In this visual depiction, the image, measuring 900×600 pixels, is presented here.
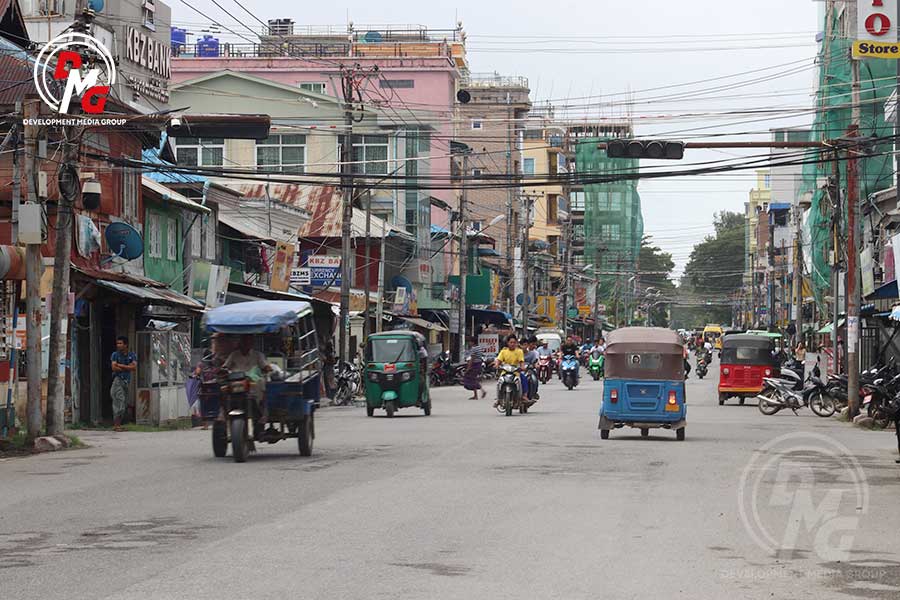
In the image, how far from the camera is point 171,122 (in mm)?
25703

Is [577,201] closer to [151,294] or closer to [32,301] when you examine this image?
[151,294]

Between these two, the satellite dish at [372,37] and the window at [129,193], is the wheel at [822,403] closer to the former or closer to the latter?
the window at [129,193]

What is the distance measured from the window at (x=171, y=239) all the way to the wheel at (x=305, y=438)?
20521 millimetres

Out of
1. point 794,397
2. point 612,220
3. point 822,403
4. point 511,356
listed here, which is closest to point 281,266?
point 511,356

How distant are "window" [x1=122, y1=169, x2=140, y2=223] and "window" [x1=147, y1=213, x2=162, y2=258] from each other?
1.71 m

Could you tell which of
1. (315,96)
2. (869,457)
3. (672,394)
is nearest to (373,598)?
(869,457)

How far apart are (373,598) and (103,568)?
7.84ft

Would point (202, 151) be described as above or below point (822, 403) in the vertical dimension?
above

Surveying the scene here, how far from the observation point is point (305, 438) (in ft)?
69.4

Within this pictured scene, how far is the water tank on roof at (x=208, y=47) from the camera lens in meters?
84.5

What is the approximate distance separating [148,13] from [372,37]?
1519 inches

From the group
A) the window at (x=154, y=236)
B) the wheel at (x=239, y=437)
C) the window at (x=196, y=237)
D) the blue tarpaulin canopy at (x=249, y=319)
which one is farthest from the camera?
the window at (x=196, y=237)

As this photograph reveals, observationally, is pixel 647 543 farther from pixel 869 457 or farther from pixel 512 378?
pixel 512 378

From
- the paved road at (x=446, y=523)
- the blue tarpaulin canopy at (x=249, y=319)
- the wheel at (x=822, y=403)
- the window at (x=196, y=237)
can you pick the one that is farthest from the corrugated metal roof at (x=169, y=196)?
the wheel at (x=822, y=403)
